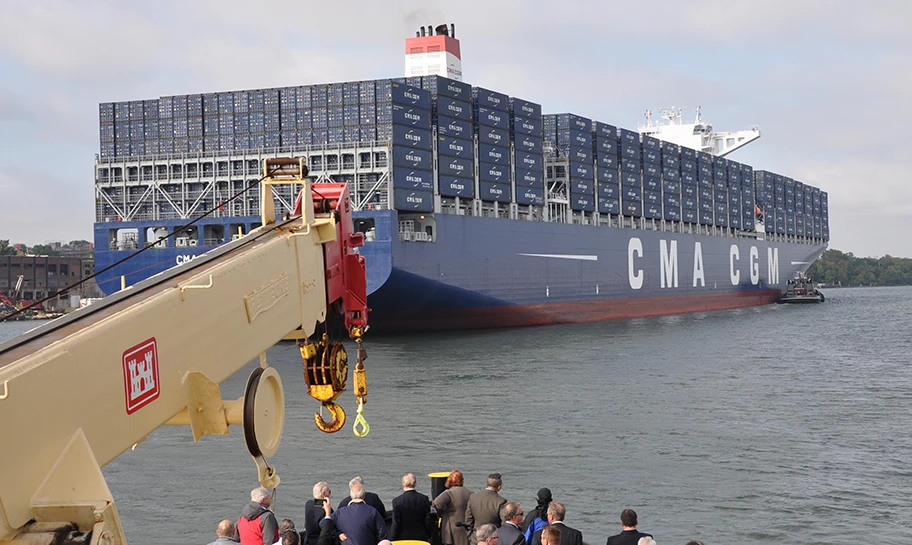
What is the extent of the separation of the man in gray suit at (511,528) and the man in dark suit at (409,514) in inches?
49.0

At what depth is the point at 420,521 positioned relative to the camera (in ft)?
28.0

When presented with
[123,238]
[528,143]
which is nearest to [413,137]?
[528,143]

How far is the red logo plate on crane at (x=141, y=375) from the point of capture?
4020 mm

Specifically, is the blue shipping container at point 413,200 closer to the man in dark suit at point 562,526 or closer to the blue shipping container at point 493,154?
the blue shipping container at point 493,154

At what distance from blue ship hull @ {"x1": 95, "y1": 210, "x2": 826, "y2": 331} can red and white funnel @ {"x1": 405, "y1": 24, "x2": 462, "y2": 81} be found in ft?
39.3

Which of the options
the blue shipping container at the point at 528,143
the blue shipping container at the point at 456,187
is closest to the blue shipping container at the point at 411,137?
the blue shipping container at the point at 456,187

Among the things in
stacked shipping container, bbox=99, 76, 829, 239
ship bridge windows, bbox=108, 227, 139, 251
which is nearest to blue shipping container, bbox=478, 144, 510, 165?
stacked shipping container, bbox=99, 76, 829, 239

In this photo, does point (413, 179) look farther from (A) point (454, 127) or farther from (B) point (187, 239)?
(B) point (187, 239)

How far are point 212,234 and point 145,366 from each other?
126ft

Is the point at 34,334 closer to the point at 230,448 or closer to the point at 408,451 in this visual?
the point at 408,451

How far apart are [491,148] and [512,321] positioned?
30.9 feet

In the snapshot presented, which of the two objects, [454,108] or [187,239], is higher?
[454,108]

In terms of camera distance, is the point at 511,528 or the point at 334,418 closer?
the point at 334,418

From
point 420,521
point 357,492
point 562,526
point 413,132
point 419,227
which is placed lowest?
point 420,521
